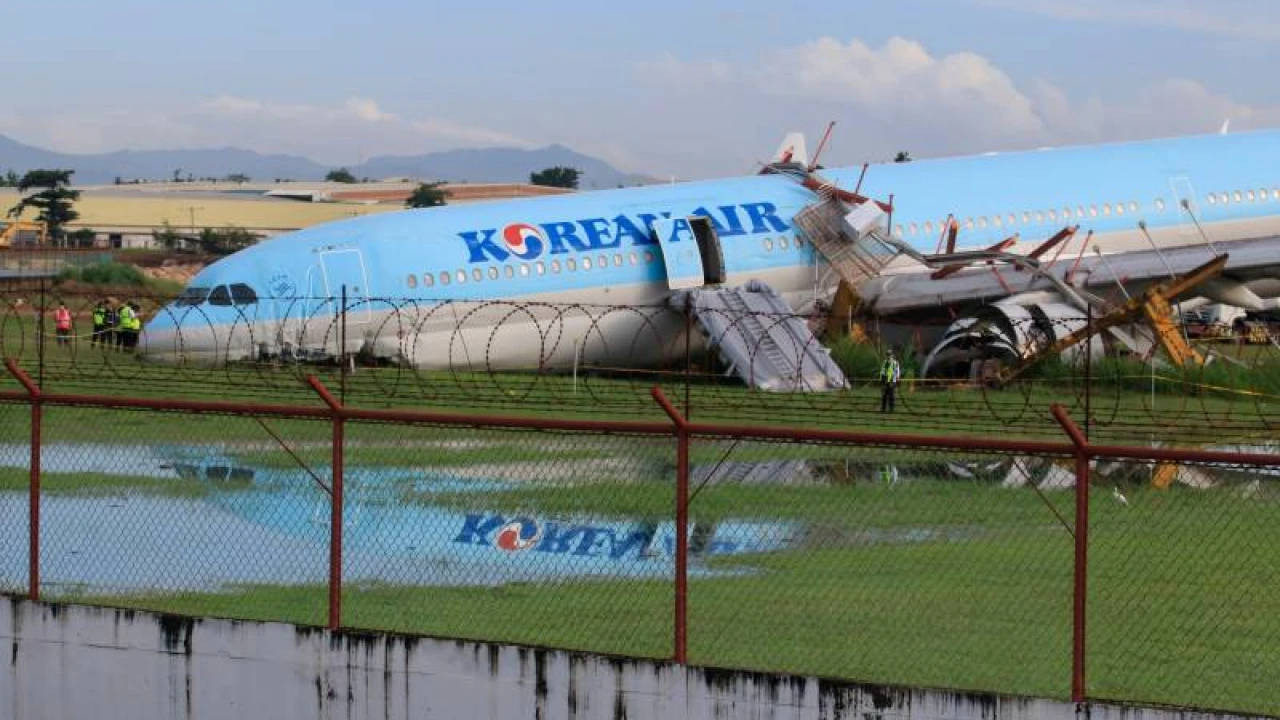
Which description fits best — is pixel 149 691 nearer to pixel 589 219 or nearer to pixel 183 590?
pixel 183 590

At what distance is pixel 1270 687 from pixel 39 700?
793cm

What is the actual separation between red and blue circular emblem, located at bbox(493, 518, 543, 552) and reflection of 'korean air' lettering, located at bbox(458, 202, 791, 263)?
66.9 feet

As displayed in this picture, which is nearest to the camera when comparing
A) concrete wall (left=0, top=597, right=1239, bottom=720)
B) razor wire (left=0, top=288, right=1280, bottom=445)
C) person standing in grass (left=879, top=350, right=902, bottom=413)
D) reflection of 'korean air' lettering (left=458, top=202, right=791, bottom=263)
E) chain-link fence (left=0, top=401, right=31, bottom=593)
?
concrete wall (left=0, top=597, right=1239, bottom=720)

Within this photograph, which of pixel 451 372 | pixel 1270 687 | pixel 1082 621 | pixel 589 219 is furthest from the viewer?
pixel 589 219

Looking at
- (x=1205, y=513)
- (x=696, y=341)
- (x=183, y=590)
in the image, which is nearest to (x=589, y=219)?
(x=696, y=341)

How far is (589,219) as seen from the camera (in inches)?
1474

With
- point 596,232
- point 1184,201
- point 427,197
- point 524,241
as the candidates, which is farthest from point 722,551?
point 427,197

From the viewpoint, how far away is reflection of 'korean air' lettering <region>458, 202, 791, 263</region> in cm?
3609

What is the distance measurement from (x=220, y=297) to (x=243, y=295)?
0.40 meters

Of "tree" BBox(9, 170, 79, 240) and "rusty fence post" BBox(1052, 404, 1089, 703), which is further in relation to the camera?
"tree" BBox(9, 170, 79, 240)

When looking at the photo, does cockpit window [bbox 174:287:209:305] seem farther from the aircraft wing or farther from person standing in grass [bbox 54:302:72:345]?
the aircraft wing

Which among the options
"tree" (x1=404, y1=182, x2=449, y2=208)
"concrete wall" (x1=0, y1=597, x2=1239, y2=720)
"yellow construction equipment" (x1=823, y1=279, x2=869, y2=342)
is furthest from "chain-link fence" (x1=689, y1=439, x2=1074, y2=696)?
"tree" (x1=404, y1=182, x2=449, y2=208)

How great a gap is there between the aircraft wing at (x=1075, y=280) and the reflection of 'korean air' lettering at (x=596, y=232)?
231 cm

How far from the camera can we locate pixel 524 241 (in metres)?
36.3
